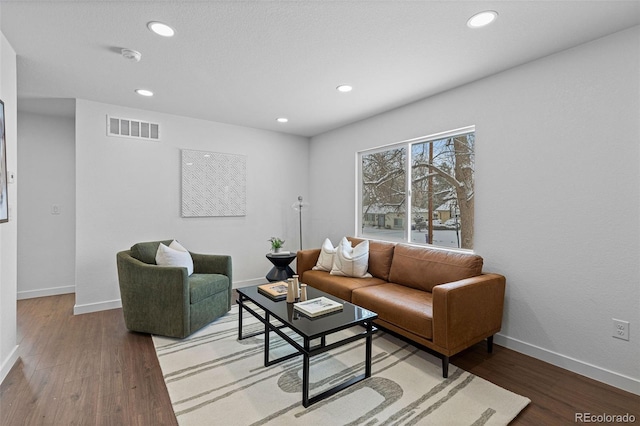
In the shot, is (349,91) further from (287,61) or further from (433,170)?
(433,170)

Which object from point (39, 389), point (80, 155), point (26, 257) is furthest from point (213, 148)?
point (39, 389)

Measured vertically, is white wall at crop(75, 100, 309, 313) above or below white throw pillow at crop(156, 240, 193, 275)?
above

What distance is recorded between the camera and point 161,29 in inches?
80.7

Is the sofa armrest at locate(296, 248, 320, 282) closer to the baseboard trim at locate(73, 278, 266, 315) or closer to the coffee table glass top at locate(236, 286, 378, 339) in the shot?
the coffee table glass top at locate(236, 286, 378, 339)

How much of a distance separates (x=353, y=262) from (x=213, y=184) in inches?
89.9

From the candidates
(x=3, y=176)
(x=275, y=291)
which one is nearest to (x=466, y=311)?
(x=275, y=291)

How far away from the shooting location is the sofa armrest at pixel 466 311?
2.12 metres

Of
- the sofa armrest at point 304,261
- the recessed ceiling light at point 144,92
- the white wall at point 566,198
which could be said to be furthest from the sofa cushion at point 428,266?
the recessed ceiling light at point 144,92

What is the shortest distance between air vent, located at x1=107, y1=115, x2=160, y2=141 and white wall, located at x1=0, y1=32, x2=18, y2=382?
1.18 m

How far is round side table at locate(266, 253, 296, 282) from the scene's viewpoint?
13.7 feet

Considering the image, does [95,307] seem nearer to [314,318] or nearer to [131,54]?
[131,54]

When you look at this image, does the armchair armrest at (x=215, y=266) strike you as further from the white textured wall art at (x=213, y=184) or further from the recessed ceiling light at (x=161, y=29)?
the recessed ceiling light at (x=161, y=29)

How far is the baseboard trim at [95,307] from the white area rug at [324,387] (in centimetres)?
141

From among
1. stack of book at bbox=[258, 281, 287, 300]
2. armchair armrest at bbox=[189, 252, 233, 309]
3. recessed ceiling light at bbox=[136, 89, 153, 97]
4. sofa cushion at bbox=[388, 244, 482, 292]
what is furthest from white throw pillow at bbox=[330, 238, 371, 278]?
recessed ceiling light at bbox=[136, 89, 153, 97]
